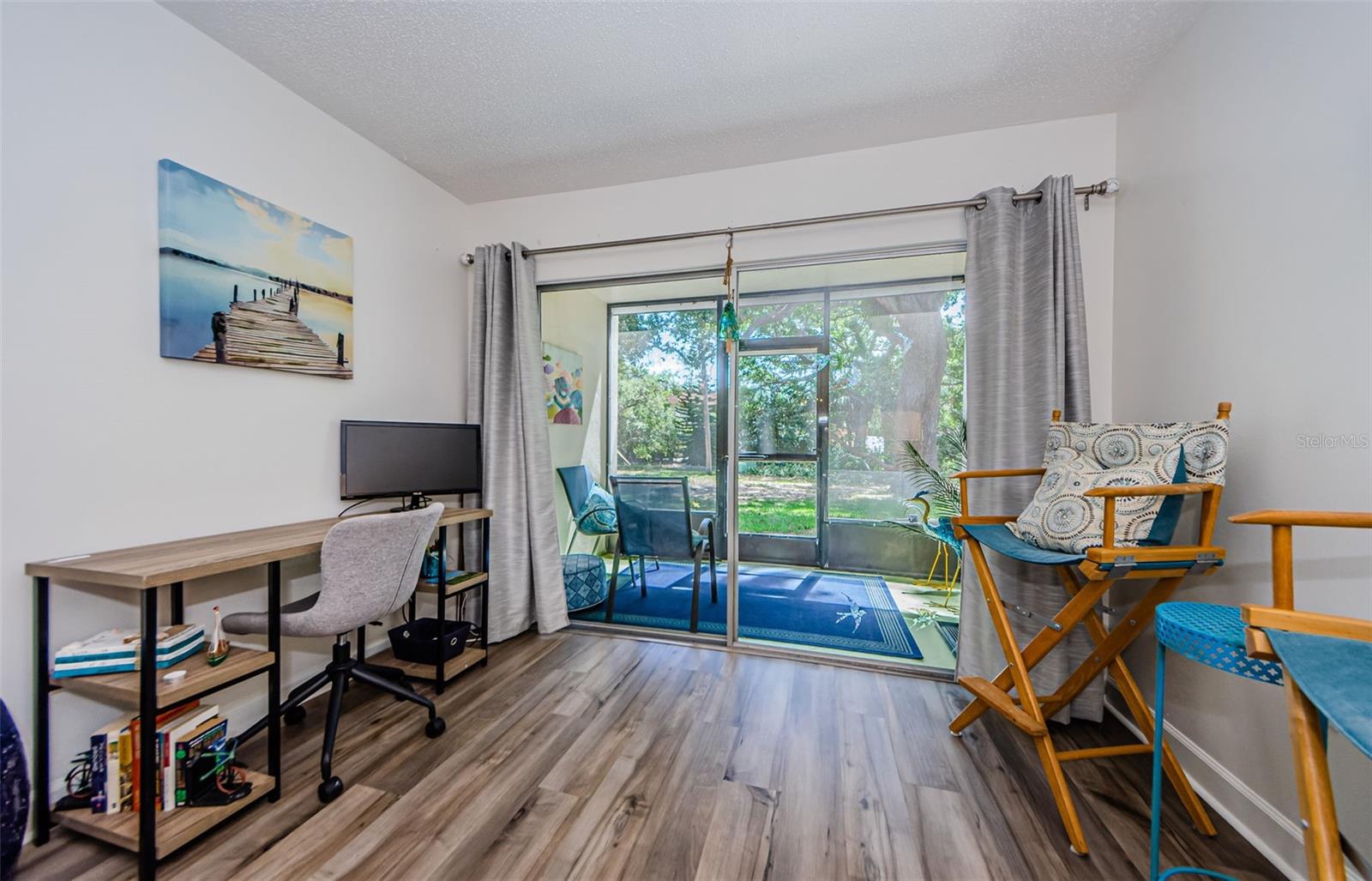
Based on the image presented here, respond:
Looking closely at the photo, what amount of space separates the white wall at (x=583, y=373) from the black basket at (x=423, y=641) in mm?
890

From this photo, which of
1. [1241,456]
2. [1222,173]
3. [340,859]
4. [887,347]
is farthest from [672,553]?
[1222,173]

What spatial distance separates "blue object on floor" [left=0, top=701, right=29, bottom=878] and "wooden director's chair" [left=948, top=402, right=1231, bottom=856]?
2656mm

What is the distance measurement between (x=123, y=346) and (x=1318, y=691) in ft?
9.47

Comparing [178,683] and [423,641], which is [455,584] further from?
[178,683]

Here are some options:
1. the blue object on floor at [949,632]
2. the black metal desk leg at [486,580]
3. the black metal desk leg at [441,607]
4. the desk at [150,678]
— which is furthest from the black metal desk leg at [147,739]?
the blue object on floor at [949,632]

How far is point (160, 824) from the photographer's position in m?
1.33

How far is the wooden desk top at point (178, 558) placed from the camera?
4.12ft

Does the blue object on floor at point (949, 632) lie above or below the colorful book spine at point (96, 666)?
below

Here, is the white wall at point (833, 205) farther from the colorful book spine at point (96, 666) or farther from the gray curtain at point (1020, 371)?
the colorful book spine at point (96, 666)

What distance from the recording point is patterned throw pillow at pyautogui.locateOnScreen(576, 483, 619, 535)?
3.07 metres

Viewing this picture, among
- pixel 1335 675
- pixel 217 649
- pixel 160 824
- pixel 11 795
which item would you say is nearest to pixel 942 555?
pixel 1335 675

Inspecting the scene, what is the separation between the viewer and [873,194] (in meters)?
2.40

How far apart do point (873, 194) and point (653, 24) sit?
1.27 metres

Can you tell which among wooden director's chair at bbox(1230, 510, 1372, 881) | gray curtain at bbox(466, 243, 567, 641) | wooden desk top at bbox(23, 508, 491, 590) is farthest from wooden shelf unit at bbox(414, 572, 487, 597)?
wooden director's chair at bbox(1230, 510, 1372, 881)
